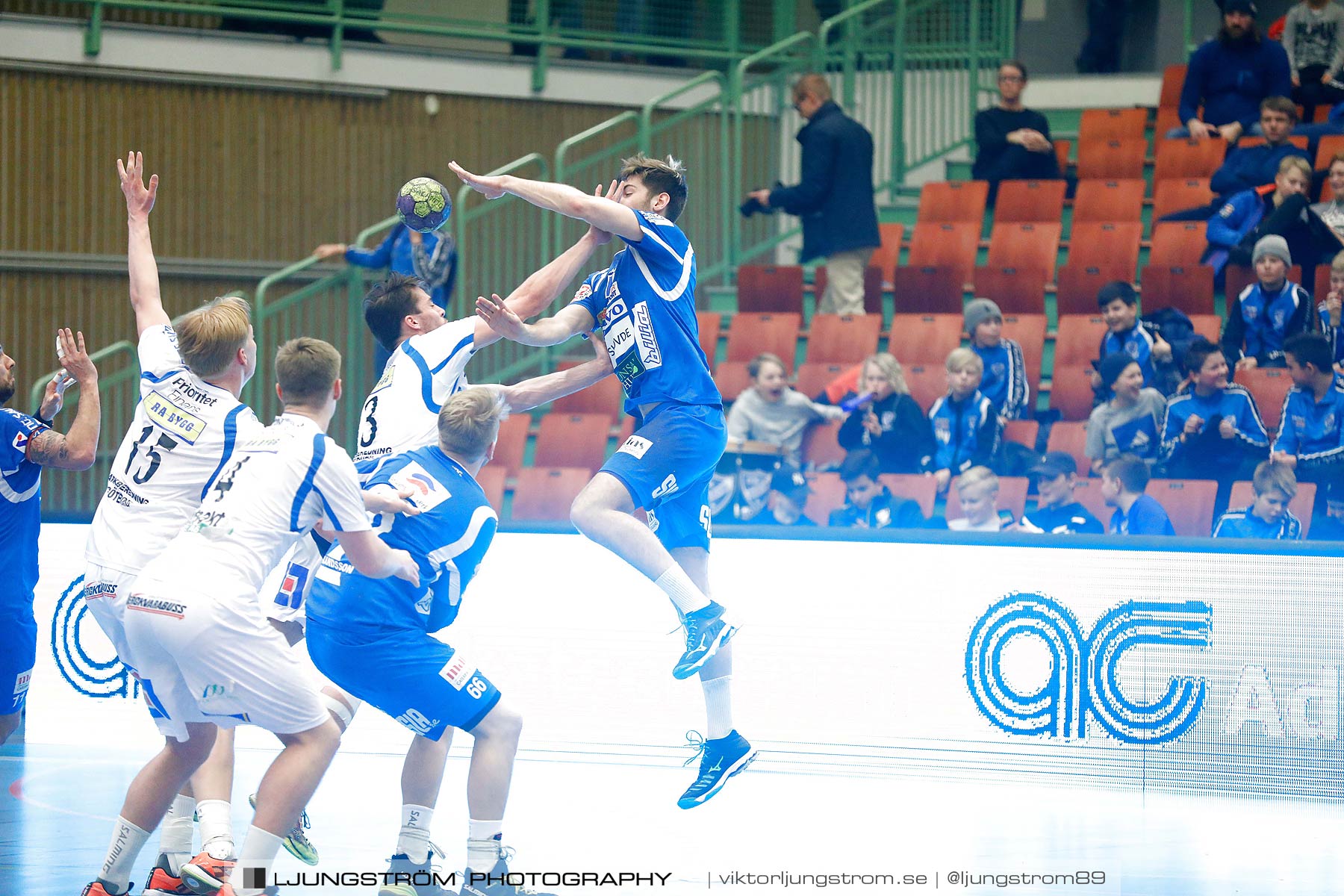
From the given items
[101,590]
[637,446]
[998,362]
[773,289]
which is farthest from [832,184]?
[101,590]

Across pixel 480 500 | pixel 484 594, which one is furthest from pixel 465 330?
pixel 484 594

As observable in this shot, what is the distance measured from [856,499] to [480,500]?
14.7 ft

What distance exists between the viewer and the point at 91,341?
13.4m

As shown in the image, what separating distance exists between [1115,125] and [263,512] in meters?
10.2

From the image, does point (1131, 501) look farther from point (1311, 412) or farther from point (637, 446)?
point (637, 446)

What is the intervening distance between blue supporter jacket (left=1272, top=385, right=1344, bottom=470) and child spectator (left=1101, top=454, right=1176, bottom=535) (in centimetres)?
81

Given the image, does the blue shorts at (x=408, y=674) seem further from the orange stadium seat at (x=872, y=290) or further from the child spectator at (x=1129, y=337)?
the orange stadium seat at (x=872, y=290)

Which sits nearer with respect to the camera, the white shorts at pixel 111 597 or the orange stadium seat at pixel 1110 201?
the white shorts at pixel 111 597

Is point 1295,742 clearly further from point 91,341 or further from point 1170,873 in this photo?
point 91,341

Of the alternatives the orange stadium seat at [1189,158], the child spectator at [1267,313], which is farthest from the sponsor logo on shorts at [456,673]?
the orange stadium seat at [1189,158]

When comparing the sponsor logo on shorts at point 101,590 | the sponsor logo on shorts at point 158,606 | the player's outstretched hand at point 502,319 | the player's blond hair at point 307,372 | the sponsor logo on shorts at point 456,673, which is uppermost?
the player's outstretched hand at point 502,319

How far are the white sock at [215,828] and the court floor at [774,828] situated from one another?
40 centimetres

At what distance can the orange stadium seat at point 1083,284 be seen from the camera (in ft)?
36.4

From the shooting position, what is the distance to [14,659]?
6.02 meters
